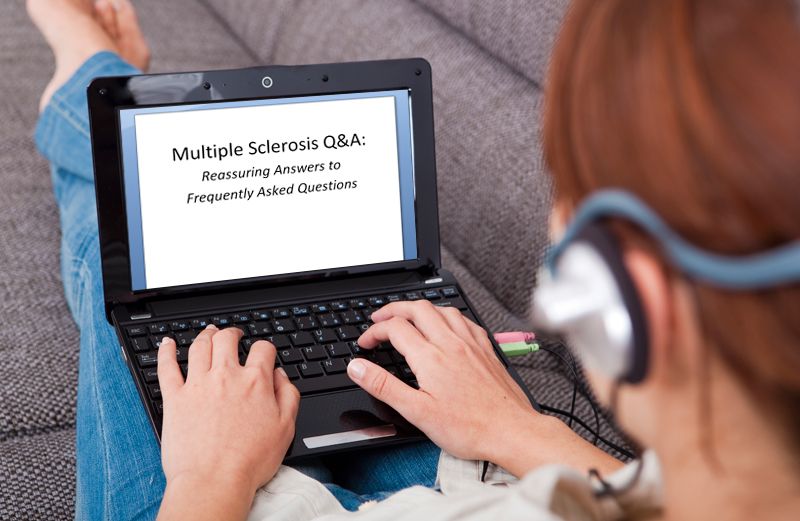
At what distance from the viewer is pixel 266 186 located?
0.95 metres

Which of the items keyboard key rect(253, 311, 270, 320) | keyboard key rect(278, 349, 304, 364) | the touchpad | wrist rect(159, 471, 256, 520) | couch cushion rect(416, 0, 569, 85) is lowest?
wrist rect(159, 471, 256, 520)

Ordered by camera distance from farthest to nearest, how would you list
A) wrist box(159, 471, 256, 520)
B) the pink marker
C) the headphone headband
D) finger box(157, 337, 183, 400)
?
the pink marker → finger box(157, 337, 183, 400) → wrist box(159, 471, 256, 520) → the headphone headband

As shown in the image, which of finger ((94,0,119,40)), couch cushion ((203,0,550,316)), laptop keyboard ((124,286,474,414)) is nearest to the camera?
laptop keyboard ((124,286,474,414))

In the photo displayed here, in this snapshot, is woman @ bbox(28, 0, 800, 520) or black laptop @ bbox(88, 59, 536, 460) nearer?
woman @ bbox(28, 0, 800, 520)

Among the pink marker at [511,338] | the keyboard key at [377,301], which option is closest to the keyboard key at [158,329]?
the keyboard key at [377,301]

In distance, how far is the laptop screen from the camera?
3.01 ft

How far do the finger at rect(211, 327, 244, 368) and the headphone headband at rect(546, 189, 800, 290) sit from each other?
412 millimetres

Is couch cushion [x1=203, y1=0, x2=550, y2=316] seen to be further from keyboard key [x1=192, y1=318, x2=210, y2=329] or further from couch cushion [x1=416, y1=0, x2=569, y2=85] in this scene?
keyboard key [x1=192, y1=318, x2=210, y2=329]

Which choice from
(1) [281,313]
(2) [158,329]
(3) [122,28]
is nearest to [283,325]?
(1) [281,313]

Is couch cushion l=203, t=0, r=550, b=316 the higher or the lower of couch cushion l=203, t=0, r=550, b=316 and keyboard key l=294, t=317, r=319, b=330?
the higher

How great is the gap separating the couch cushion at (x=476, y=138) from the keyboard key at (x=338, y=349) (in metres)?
0.37

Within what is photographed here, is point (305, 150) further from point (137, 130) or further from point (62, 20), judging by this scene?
point (62, 20)

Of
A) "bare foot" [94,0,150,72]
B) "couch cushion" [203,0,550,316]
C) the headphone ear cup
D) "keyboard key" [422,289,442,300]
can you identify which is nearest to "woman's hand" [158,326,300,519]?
"keyboard key" [422,289,442,300]

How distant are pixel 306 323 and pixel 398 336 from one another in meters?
0.13
